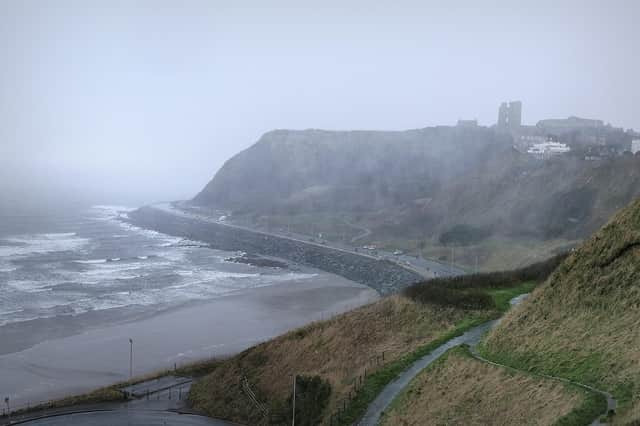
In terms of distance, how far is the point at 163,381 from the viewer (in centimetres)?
2086

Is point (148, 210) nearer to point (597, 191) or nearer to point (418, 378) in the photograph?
point (597, 191)

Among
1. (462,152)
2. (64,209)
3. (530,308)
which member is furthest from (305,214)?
(530,308)

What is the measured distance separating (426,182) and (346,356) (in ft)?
259

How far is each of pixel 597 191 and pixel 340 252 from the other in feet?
78.7

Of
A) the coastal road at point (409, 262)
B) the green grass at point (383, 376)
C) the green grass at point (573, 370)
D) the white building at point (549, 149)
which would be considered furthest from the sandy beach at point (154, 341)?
the white building at point (549, 149)

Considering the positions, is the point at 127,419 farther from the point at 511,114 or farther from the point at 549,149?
the point at 511,114

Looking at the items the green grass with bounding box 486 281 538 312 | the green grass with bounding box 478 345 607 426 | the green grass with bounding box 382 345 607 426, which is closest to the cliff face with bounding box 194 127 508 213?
the green grass with bounding box 486 281 538 312

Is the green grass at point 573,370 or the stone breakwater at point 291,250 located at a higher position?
the green grass at point 573,370

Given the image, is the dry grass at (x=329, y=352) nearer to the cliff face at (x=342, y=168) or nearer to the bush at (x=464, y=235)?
the bush at (x=464, y=235)

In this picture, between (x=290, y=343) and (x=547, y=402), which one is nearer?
(x=547, y=402)

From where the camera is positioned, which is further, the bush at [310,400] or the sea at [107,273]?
the sea at [107,273]

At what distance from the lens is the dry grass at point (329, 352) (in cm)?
1662

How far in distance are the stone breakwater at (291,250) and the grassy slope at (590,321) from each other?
2700cm

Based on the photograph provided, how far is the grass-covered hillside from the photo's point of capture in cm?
1479
